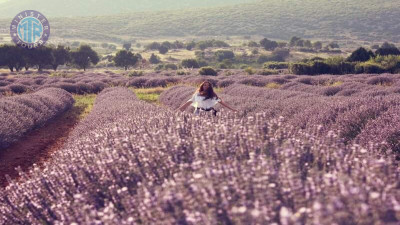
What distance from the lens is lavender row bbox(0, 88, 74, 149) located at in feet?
23.5

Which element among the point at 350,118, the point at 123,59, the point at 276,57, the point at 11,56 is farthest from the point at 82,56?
the point at 350,118

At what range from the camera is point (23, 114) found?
9094 millimetres

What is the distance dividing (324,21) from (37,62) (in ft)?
287

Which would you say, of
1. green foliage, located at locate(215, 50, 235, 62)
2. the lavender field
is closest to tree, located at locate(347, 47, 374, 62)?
the lavender field

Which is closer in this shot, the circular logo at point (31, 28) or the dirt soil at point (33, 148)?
the dirt soil at point (33, 148)

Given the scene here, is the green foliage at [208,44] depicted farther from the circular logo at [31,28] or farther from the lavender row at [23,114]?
A: the lavender row at [23,114]

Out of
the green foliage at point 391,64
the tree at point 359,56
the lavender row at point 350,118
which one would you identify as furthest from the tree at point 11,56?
the lavender row at point 350,118

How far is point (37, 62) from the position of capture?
39.0m

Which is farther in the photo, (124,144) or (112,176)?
(124,144)

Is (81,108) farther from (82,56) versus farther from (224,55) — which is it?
(224,55)

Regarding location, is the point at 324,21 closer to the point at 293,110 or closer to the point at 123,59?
the point at 123,59

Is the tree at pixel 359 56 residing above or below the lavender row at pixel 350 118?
below

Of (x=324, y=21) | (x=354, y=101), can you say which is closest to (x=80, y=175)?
(x=354, y=101)

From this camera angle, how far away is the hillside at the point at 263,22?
95.8m
